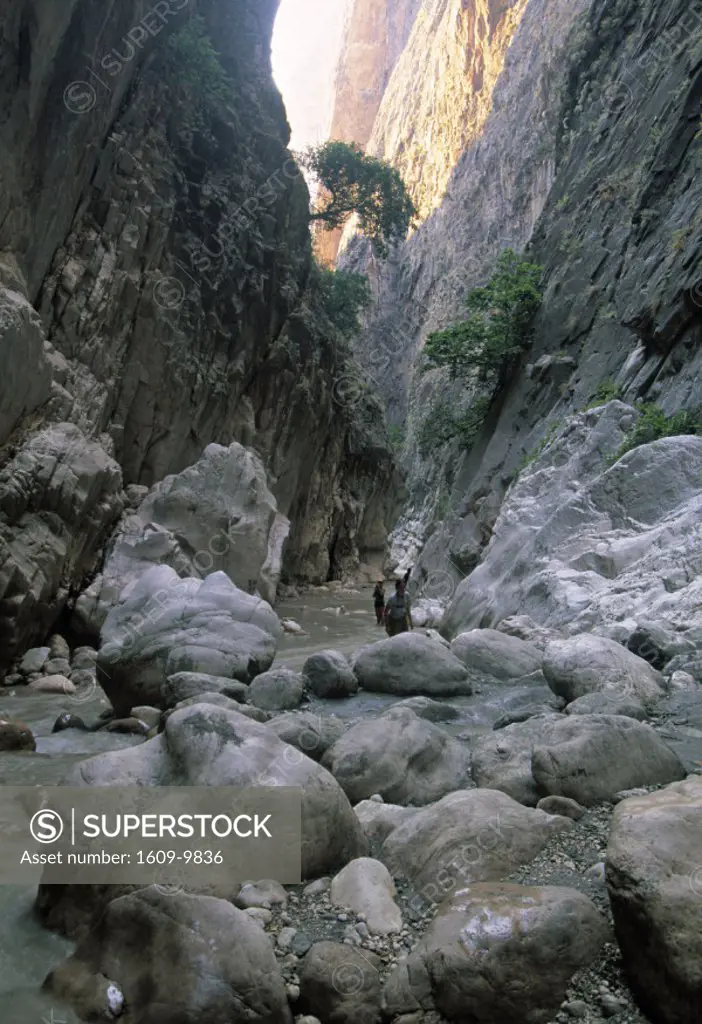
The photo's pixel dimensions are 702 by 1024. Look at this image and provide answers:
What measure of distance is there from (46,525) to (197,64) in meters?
12.7

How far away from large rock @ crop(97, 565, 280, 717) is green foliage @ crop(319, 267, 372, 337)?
21134 mm

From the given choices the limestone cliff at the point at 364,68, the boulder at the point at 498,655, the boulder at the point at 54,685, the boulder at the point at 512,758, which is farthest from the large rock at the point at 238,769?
the limestone cliff at the point at 364,68

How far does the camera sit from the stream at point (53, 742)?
288cm

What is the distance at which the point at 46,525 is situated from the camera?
10203mm

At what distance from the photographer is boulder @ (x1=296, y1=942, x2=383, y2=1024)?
2629 mm

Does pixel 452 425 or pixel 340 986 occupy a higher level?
pixel 452 425

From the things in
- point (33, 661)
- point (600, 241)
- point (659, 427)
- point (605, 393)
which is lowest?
point (33, 661)

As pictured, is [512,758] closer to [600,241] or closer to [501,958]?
[501,958]

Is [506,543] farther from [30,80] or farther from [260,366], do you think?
[260,366]

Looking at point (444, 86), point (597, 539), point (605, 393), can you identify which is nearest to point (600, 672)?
point (597, 539)

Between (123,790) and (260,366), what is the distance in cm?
1798

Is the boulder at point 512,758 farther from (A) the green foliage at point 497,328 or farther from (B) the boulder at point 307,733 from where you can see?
(A) the green foliage at point 497,328

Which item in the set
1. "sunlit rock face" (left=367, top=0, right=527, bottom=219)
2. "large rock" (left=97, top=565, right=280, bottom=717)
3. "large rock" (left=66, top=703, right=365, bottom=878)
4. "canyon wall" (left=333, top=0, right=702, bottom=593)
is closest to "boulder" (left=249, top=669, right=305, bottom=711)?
"large rock" (left=97, top=565, right=280, bottom=717)

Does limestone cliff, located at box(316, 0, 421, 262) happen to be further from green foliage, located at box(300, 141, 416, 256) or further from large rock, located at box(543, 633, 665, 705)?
large rock, located at box(543, 633, 665, 705)
